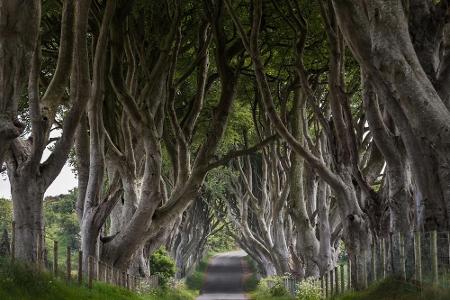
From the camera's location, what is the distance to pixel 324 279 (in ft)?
67.2

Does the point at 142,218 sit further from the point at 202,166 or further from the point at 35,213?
the point at 35,213

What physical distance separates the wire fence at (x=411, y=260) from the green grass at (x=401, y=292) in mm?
117

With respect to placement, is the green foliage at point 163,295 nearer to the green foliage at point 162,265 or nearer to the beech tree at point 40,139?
the green foliage at point 162,265

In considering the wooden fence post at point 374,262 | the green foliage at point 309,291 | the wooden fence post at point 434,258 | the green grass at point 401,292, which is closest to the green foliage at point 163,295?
the green foliage at point 309,291

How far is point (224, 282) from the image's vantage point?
5300cm

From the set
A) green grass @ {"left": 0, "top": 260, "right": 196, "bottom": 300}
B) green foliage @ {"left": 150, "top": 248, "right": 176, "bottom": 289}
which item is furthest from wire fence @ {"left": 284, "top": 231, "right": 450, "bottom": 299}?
green foliage @ {"left": 150, "top": 248, "right": 176, "bottom": 289}

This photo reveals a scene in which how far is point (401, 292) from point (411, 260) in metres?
0.89

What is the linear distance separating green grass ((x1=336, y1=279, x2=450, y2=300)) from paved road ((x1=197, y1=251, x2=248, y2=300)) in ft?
82.7

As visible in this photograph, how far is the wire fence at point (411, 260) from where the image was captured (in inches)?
373

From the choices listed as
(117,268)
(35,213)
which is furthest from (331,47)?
(117,268)

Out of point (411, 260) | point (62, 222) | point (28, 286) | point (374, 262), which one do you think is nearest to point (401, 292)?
point (411, 260)

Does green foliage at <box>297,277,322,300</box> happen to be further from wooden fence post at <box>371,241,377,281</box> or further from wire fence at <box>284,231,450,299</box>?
wooden fence post at <box>371,241,377,281</box>

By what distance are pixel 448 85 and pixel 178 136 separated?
31.1 ft

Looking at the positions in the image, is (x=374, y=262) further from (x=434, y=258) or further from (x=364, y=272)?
(x=434, y=258)
